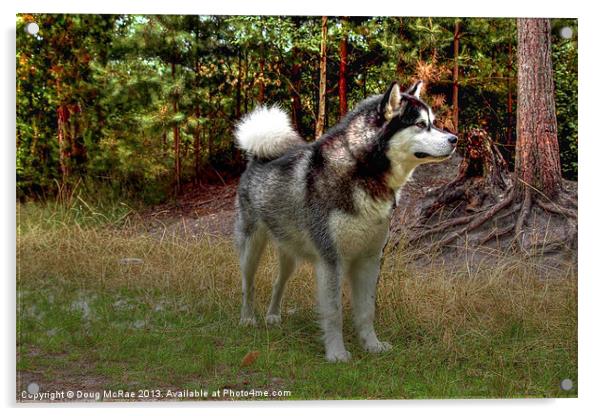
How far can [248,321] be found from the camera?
163 inches

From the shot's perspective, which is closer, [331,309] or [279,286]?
[331,309]

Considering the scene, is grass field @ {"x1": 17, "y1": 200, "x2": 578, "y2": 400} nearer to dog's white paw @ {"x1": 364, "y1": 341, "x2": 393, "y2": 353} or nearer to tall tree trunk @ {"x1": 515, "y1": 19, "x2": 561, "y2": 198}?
dog's white paw @ {"x1": 364, "y1": 341, "x2": 393, "y2": 353}

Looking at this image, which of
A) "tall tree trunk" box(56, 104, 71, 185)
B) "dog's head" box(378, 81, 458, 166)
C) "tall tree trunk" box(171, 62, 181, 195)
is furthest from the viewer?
"tall tree trunk" box(171, 62, 181, 195)

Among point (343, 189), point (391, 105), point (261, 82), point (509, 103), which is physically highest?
point (261, 82)

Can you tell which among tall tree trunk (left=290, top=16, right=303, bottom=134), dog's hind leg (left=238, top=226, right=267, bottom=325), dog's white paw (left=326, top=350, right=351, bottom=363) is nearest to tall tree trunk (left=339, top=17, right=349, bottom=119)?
tall tree trunk (left=290, top=16, right=303, bottom=134)

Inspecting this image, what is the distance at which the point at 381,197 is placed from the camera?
3564 millimetres

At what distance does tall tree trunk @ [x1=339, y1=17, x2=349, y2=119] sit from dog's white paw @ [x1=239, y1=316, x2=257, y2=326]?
1.33 m

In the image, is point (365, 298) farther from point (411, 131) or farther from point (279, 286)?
point (411, 131)

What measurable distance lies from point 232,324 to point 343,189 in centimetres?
116

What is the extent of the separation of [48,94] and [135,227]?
96 centimetres

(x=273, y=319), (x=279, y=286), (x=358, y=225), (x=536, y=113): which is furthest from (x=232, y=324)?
(x=536, y=113)

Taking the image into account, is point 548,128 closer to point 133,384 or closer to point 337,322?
point 337,322

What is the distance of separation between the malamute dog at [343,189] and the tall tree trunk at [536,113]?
1.02 meters

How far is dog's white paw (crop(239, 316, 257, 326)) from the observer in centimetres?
412
